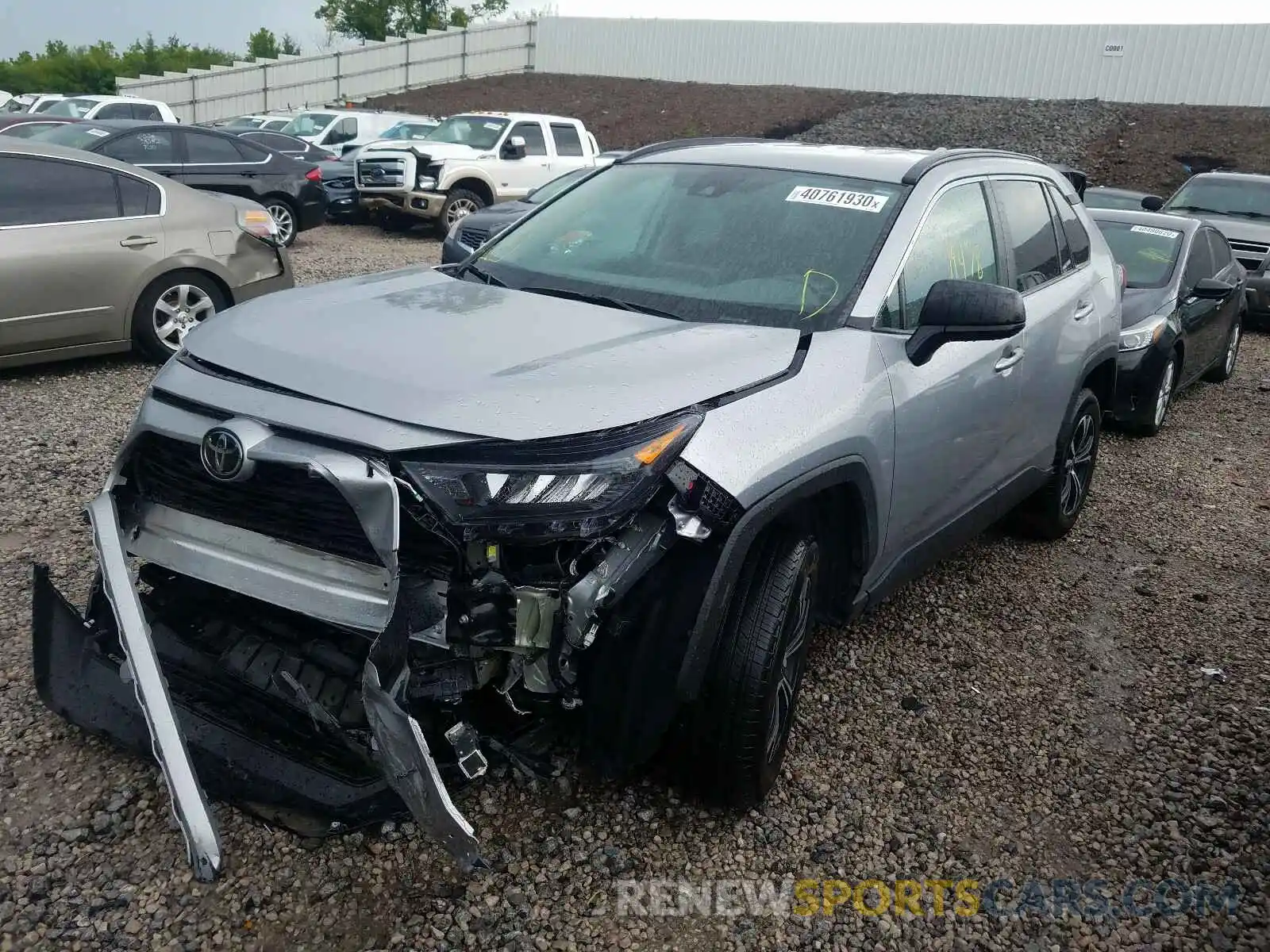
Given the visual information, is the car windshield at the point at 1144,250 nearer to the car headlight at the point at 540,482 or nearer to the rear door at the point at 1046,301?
the rear door at the point at 1046,301

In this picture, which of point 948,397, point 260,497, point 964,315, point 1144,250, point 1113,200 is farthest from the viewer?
point 1113,200

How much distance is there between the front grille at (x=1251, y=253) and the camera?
11.4m

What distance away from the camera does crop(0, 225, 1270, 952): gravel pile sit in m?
2.50

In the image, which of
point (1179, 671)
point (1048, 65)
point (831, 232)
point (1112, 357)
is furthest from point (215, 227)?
point (1048, 65)

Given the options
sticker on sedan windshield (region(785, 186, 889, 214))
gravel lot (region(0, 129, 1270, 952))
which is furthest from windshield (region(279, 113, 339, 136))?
sticker on sedan windshield (region(785, 186, 889, 214))

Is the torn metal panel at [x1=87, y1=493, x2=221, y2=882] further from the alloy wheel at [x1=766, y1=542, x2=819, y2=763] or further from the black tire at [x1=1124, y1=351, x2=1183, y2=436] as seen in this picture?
the black tire at [x1=1124, y1=351, x2=1183, y2=436]

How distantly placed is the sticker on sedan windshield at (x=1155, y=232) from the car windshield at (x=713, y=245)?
19.0 ft

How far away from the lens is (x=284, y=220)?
→ 13.2 metres

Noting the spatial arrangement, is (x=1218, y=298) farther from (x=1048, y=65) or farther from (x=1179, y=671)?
(x=1048, y=65)

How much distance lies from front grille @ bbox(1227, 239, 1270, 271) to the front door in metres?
A: 9.26

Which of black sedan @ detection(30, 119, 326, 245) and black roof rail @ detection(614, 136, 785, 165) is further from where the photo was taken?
black sedan @ detection(30, 119, 326, 245)

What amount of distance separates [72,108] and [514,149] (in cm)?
1020

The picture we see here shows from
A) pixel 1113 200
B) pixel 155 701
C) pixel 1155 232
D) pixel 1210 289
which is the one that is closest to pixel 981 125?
pixel 1113 200

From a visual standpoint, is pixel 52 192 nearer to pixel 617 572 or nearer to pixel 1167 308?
pixel 617 572
